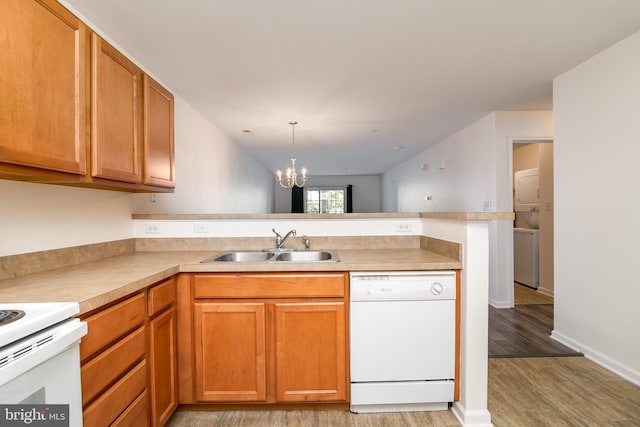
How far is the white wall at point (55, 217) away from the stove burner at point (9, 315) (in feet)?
2.21

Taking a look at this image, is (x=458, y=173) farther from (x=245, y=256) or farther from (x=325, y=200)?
(x=325, y=200)

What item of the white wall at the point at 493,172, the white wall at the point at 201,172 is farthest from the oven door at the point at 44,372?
the white wall at the point at 493,172

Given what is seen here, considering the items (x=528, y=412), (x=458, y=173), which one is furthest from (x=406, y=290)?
(x=458, y=173)

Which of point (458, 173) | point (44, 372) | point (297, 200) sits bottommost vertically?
point (44, 372)

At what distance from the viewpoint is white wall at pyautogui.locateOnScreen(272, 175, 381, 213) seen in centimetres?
1097

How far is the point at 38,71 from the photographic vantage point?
1188 mm

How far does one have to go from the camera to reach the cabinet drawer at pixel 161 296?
4.89 ft

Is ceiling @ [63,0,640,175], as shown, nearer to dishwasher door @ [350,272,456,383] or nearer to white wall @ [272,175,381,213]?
dishwasher door @ [350,272,456,383]

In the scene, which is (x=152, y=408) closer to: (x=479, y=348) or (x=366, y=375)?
(x=366, y=375)

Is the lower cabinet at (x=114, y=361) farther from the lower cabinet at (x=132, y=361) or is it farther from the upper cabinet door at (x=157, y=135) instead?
the upper cabinet door at (x=157, y=135)

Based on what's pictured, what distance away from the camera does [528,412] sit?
6.00ft

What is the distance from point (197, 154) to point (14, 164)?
9.03 feet

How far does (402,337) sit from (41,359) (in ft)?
5.12

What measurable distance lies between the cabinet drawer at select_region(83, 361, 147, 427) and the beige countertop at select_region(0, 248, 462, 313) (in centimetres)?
35
